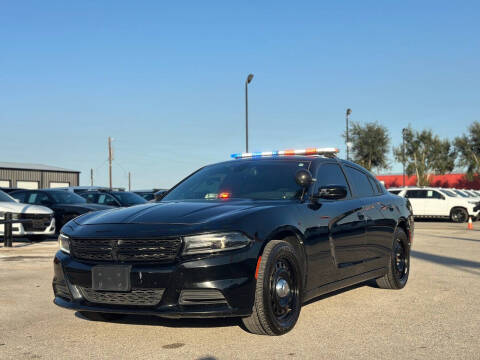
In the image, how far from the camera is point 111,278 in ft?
15.5

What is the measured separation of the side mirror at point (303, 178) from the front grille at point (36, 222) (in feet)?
33.9

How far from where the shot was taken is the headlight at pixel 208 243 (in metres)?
4.62

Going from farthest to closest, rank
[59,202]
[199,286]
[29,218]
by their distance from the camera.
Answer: [59,202]
[29,218]
[199,286]

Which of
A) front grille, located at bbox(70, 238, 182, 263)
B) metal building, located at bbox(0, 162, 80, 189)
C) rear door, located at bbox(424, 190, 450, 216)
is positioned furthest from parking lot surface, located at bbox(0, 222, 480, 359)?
metal building, located at bbox(0, 162, 80, 189)

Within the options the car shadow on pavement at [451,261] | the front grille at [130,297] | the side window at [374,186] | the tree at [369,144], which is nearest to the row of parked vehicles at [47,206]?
the car shadow on pavement at [451,261]

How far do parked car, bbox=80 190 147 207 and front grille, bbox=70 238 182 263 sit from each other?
15281 mm

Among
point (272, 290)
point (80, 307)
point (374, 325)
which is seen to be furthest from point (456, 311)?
point (80, 307)

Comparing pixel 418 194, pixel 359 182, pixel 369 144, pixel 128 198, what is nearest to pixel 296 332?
pixel 359 182

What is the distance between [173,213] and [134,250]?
523 mm

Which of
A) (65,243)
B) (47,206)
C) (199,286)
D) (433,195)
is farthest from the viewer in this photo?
(433,195)

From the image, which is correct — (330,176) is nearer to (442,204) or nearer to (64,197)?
(64,197)

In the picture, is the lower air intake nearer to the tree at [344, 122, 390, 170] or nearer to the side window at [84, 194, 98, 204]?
the side window at [84, 194, 98, 204]

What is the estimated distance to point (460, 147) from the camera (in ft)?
207

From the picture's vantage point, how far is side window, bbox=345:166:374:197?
280 inches
